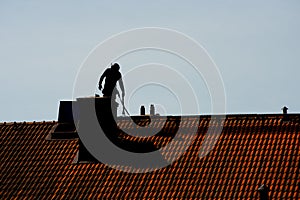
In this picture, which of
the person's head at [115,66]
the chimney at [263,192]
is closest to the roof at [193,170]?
the chimney at [263,192]

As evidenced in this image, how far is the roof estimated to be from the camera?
37469 mm

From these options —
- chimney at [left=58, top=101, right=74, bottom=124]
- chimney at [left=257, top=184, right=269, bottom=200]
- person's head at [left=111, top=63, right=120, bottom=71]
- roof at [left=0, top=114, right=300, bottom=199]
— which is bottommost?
chimney at [left=257, top=184, right=269, bottom=200]

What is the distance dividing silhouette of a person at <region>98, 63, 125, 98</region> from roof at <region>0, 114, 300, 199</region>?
A: 1.41m

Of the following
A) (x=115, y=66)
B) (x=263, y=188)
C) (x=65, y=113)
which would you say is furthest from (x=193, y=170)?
(x=65, y=113)

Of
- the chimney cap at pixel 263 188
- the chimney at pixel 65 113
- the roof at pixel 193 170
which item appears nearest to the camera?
the chimney cap at pixel 263 188

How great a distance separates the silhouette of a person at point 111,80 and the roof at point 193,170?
4.63ft

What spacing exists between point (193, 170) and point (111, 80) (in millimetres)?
6050

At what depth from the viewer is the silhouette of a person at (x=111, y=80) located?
140ft

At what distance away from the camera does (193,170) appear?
38656 millimetres

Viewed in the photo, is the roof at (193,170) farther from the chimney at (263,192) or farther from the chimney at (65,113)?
the chimney at (65,113)

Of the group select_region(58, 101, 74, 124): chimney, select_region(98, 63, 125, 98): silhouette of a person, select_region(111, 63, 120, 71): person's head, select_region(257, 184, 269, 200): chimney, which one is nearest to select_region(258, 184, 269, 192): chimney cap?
select_region(257, 184, 269, 200): chimney

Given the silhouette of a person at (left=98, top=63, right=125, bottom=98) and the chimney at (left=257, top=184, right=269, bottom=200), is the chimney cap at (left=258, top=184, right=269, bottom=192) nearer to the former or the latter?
the chimney at (left=257, top=184, right=269, bottom=200)

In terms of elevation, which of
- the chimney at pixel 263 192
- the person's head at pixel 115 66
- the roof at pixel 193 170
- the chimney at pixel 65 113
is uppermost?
the person's head at pixel 115 66

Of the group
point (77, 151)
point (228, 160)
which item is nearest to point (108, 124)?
point (77, 151)
